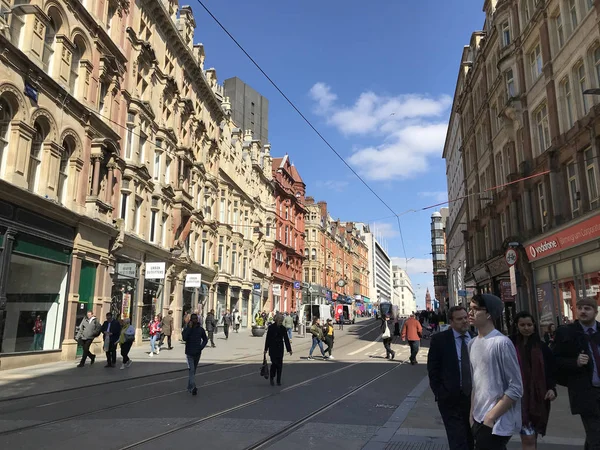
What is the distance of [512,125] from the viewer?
84.6ft

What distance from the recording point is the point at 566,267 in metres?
19.2

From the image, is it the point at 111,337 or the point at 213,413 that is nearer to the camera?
the point at 213,413

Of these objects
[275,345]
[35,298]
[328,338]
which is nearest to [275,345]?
[275,345]

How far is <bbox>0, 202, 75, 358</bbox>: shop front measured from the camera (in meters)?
15.0

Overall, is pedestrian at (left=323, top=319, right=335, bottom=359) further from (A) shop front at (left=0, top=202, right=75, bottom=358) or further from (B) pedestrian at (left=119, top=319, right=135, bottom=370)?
(A) shop front at (left=0, top=202, right=75, bottom=358)

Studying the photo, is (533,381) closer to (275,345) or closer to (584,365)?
(584,365)

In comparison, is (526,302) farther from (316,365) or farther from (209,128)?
(209,128)

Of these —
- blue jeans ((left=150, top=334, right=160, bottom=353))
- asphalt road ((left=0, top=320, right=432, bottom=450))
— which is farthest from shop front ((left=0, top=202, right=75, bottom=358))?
asphalt road ((left=0, top=320, right=432, bottom=450))

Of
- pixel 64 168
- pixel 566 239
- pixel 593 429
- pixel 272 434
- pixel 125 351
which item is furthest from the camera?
pixel 64 168

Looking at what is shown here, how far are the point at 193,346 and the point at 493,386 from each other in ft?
27.7

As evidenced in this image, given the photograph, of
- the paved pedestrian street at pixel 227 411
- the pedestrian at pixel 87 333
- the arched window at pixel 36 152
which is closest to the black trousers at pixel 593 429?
the paved pedestrian street at pixel 227 411

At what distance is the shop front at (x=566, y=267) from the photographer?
16.7 m

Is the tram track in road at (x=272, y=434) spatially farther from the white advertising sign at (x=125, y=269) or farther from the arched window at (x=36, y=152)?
the white advertising sign at (x=125, y=269)

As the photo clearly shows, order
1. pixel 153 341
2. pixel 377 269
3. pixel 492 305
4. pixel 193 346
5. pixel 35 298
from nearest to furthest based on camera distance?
1. pixel 492 305
2. pixel 193 346
3. pixel 35 298
4. pixel 153 341
5. pixel 377 269
